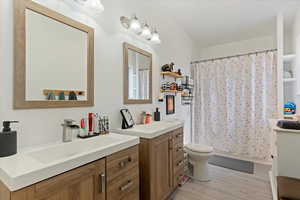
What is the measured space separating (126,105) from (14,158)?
1.17 m

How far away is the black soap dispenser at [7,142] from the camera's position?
0.87 m

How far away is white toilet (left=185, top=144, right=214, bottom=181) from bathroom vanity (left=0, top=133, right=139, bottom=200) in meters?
1.25

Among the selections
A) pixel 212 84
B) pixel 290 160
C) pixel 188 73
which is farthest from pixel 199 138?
pixel 290 160

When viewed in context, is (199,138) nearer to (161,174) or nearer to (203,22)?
(161,174)

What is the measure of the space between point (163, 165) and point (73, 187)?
3.45ft

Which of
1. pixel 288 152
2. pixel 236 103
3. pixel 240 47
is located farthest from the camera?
pixel 240 47

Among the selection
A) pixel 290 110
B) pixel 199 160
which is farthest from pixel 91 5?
pixel 290 110

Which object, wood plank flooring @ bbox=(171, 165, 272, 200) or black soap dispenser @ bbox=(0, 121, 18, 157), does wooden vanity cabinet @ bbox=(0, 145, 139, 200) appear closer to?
black soap dispenser @ bbox=(0, 121, 18, 157)

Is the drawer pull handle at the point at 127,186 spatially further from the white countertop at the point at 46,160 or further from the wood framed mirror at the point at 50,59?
the wood framed mirror at the point at 50,59

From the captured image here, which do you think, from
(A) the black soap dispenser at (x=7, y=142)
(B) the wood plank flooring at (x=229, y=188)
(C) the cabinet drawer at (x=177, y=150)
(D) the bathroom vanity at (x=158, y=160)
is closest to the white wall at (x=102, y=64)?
(A) the black soap dispenser at (x=7, y=142)

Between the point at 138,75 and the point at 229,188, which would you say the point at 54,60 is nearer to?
the point at 138,75

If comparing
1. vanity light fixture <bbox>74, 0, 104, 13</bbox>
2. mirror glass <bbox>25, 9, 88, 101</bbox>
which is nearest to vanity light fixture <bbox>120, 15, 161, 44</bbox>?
vanity light fixture <bbox>74, 0, 104, 13</bbox>

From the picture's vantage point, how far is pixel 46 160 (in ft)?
3.42

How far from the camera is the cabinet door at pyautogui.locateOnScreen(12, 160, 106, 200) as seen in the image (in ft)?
2.34
